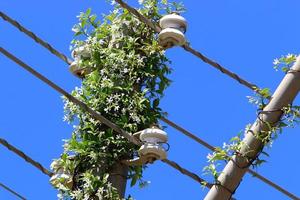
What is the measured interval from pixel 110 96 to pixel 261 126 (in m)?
0.95

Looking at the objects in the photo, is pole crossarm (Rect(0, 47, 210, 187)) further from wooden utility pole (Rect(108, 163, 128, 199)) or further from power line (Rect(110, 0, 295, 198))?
power line (Rect(110, 0, 295, 198))

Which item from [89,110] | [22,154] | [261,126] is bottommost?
[22,154]

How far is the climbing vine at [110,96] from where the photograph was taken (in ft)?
18.8

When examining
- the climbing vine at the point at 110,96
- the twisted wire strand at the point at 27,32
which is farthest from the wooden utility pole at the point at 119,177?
the twisted wire strand at the point at 27,32

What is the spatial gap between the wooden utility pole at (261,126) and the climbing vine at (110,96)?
59 centimetres

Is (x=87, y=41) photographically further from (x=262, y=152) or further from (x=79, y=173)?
(x=262, y=152)

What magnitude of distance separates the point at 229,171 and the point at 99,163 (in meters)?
0.77

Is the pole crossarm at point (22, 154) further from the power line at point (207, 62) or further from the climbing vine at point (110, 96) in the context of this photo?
the power line at point (207, 62)

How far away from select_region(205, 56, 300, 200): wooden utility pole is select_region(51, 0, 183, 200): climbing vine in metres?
0.59

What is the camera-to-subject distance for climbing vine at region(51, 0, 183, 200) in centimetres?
572

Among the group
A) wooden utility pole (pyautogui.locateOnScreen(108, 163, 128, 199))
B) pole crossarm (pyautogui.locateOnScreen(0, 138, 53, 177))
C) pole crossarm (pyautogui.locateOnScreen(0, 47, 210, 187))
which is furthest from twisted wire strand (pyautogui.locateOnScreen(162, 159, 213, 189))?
pole crossarm (pyautogui.locateOnScreen(0, 138, 53, 177))

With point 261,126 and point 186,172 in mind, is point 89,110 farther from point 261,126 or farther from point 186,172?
point 261,126

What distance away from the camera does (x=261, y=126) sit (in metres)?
5.77

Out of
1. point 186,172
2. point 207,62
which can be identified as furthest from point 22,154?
point 207,62
